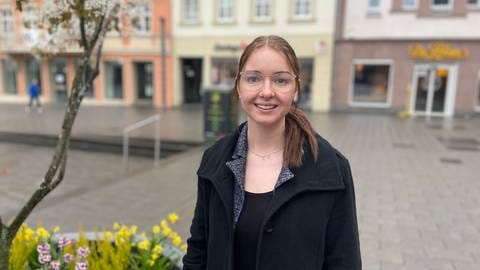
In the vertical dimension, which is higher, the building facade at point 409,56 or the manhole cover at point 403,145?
the building facade at point 409,56

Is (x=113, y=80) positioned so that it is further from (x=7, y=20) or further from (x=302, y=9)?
(x=302, y=9)

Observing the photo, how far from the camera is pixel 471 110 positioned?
16.9 meters

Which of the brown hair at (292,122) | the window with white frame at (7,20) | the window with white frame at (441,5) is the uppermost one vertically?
the window with white frame at (441,5)

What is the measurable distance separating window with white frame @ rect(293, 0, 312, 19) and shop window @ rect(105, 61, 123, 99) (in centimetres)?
1063

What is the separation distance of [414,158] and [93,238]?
7348 millimetres

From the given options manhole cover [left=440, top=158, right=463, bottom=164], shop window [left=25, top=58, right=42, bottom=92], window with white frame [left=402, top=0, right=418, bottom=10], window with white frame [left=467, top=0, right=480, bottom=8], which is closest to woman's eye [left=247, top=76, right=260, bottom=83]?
manhole cover [left=440, top=158, right=463, bottom=164]

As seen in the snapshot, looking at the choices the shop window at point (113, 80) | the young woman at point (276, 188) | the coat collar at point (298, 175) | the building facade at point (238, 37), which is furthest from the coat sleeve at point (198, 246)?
the shop window at point (113, 80)

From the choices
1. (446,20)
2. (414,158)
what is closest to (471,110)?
(446,20)

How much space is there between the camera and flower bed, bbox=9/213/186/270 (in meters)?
2.53

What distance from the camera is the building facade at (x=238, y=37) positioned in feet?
61.6

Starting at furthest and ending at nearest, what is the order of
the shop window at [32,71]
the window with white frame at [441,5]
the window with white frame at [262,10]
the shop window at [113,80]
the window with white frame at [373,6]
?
the shop window at [32,71] → the shop window at [113,80] → the window with white frame at [262,10] → the window with white frame at [373,6] → the window with white frame at [441,5]

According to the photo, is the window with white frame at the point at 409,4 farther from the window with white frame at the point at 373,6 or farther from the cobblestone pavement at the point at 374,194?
the cobblestone pavement at the point at 374,194

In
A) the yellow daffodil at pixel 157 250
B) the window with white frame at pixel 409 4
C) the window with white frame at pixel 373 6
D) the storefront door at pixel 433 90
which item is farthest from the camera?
the window with white frame at pixel 373 6

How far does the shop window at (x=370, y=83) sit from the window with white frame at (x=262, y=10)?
5079 mm
